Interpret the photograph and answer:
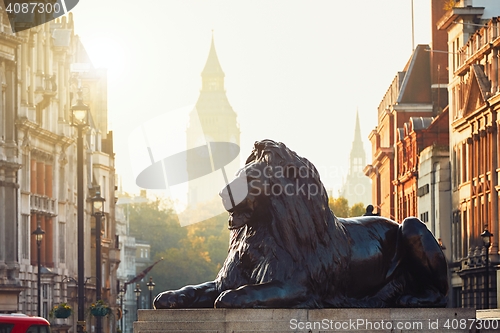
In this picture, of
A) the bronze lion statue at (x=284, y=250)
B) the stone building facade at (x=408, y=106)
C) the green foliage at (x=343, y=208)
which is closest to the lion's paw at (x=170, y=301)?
the bronze lion statue at (x=284, y=250)

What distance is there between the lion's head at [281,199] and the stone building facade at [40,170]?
1504 inches

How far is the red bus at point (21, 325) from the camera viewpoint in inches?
1532

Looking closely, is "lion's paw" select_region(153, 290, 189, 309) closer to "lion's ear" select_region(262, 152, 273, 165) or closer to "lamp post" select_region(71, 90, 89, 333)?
"lion's ear" select_region(262, 152, 273, 165)

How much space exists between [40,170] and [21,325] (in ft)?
113

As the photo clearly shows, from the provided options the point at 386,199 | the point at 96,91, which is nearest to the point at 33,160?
the point at 96,91

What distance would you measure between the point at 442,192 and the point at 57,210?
2141cm

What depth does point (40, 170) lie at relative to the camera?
240 ft

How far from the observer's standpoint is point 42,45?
74.0 m

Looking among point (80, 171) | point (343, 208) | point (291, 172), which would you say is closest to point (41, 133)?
point (80, 171)

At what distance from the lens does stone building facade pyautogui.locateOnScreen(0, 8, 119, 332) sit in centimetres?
6225

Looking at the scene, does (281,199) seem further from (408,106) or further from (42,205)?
(408,106)

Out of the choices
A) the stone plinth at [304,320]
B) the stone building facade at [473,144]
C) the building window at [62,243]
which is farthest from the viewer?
the building window at [62,243]

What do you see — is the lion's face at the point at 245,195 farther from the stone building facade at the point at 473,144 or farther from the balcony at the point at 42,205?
the balcony at the point at 42,205

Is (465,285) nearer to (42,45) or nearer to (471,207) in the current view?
(471,207)
